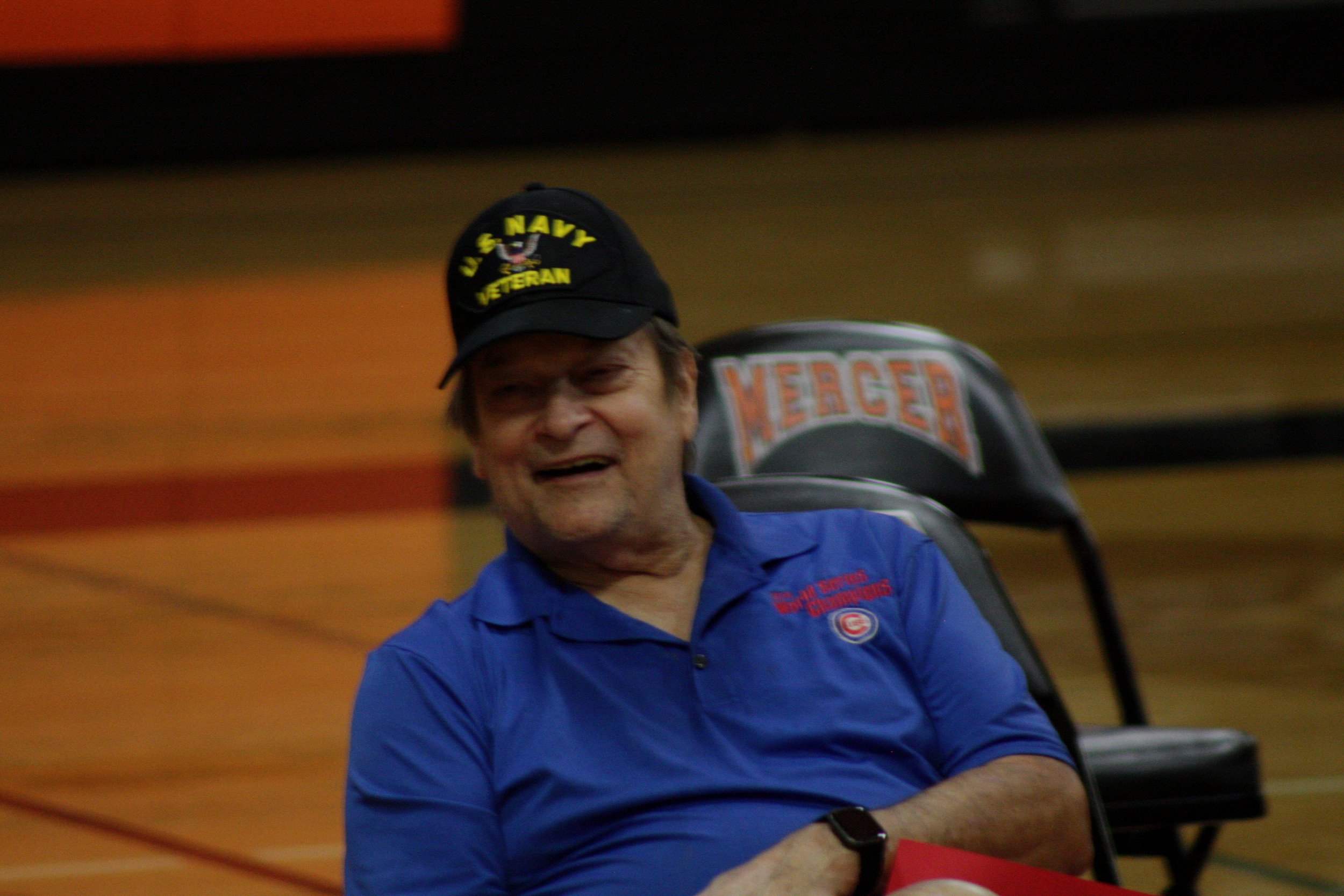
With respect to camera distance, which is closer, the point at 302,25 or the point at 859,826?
the point at 859,826

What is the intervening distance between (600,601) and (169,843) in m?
1.48

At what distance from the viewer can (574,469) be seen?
156 cm

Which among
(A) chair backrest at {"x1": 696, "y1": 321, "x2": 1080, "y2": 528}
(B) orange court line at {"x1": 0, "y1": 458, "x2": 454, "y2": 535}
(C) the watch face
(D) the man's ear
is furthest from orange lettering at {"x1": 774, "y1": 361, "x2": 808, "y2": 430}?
(B) orange court line at {"x1": 0, "y1": 458, "x2": 454, "y2": 535}

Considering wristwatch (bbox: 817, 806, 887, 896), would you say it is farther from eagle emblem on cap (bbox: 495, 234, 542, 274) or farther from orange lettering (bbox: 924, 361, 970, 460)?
orange lettering (bbox: 924, 361, 970, 460)

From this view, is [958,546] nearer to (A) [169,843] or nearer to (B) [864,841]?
(B) [864,841]

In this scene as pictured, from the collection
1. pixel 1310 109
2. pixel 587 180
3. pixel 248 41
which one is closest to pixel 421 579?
pixel 587 180

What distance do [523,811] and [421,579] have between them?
2525 millimetres

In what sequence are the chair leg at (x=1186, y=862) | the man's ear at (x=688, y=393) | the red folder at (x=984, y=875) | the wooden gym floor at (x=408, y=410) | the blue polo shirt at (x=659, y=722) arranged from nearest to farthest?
the red folder at (x=984, y=875) → the blue polo shirt at (x=659, y=722) → the man's ear at (x=688, y=393) → the chair leg at (x=1186, y=862) → the wooden gym floor at (x=408, y=410)

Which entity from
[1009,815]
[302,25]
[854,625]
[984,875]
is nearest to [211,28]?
[302,25]

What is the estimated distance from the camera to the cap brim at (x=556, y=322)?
4.78 ft

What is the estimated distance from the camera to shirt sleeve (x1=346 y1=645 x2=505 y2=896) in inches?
54.1

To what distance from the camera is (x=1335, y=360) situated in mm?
5688

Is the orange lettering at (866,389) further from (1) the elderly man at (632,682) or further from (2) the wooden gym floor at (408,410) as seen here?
(2) the wooden gym floor at (408,410)

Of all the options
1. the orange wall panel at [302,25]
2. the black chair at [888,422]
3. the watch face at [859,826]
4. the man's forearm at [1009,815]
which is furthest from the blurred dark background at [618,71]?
the watch face at [859,826]
